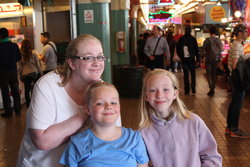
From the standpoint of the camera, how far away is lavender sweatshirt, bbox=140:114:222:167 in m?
2.12

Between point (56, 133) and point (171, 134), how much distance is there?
75 centimetres

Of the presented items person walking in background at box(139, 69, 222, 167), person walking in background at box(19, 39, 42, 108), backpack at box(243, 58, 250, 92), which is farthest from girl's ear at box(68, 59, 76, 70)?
person walking in background at box(19, 39, 42, 108)

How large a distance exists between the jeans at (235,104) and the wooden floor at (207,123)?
274mm

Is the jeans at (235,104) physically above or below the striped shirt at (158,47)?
below

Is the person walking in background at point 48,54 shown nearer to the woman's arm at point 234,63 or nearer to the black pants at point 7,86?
the black pants at point 7,86

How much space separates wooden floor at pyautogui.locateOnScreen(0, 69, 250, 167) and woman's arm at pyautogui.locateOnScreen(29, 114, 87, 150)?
296 centimetres

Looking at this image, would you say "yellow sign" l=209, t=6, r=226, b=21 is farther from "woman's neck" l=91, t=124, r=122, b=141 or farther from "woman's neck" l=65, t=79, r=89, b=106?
"woman's neck" l=91, t=124, r=122, b=141

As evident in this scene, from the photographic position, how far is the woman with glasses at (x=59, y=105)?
194 cm

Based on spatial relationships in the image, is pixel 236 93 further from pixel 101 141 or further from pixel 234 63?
pixel 101 141

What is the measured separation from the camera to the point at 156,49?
10.0 meters

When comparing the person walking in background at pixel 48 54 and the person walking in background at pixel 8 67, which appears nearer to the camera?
the person walking in background at pixel 8 67

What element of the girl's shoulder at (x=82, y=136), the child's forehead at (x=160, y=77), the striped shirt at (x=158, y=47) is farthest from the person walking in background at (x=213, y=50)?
the girl's shoulder at (x=82, y=136)

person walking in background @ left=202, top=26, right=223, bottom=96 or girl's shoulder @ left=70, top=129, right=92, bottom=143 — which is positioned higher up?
person walking in background @ left=202, top=26, right=223, bottom=96

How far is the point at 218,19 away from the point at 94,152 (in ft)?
60.7
